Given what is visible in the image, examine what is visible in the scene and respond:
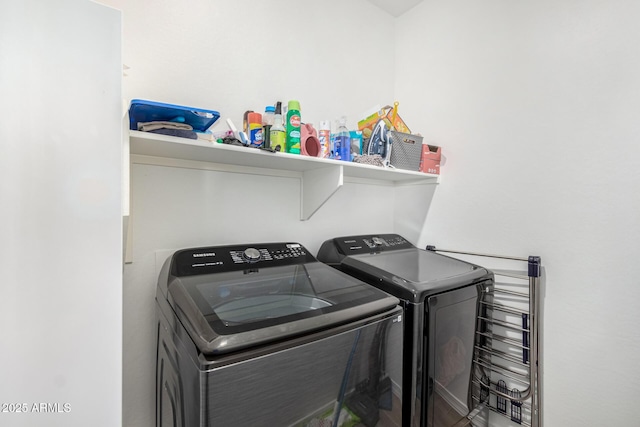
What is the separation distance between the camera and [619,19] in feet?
3.97

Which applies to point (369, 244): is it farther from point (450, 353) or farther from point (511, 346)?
point (511, 346)

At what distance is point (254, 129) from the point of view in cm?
126

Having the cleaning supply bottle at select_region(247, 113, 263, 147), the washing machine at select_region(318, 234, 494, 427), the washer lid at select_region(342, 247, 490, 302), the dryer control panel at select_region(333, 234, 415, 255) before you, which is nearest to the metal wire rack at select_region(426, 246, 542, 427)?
the washing machine at select_region(318, 234, 494, 427)

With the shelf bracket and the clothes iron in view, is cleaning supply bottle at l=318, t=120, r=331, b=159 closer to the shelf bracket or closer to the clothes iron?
the shelf bracket

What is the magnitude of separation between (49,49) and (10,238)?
0.39m

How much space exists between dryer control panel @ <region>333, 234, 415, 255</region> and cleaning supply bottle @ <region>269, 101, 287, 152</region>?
2.08 ft

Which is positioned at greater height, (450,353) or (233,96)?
(233,96)

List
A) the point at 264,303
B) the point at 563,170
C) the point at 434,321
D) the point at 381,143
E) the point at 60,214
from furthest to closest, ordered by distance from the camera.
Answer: the point at 381,143 < the point at 563,170 < the point at 434,321 < the point at 264,303 < the point at 60,214

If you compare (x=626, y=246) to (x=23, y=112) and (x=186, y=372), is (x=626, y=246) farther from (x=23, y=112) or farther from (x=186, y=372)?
(x=23, y=112)

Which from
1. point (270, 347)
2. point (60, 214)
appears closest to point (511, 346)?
point (270, 347)

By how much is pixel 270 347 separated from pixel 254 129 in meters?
0.92

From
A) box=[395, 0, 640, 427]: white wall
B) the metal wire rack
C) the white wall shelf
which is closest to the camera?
the white wall shelf

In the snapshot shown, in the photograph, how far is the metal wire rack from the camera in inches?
54.6

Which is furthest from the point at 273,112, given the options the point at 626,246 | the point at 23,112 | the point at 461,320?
the point at 626,246
